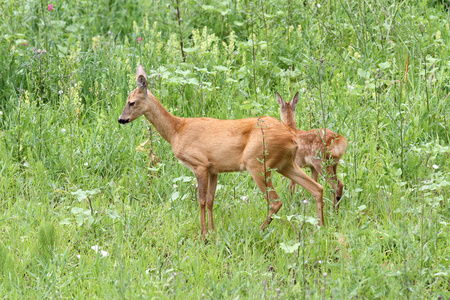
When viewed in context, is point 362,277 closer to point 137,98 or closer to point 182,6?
point 137,98

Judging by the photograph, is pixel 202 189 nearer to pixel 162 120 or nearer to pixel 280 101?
pixel 162 120

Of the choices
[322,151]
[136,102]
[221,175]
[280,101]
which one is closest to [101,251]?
[136,102]

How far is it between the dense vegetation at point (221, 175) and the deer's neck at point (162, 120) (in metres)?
0.43

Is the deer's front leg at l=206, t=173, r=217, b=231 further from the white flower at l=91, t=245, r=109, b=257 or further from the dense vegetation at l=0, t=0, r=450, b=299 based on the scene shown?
the white flower at l=91, t=245, r=109, b=257

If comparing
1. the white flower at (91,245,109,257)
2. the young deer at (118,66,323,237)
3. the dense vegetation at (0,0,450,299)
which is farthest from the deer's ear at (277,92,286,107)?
the white flower at (91,245,109,257)

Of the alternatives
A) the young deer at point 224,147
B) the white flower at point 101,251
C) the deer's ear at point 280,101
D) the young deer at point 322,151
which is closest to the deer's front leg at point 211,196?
the young deer at point 224,147

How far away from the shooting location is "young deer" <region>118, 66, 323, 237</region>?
536cm

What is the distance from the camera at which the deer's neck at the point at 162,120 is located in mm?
5816

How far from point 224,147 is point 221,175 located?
86 centimetres

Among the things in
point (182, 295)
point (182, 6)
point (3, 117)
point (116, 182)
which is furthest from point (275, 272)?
point (182, 6)

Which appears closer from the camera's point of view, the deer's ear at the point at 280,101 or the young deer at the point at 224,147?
the young deer at the point at 224,147

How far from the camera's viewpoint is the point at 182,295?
4.32 m

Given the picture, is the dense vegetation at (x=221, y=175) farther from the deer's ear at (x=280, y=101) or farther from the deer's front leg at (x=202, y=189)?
the deer's ear at (x=280, y=101)

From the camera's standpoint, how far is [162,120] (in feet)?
19.1
